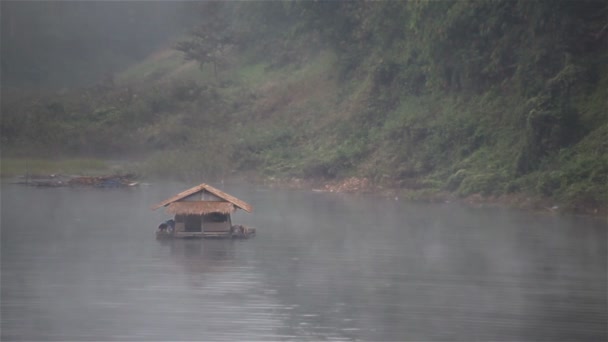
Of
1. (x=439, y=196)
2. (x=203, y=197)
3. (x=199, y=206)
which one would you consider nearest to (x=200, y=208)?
(x=199, y=206)

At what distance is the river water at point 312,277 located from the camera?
37.8 ft

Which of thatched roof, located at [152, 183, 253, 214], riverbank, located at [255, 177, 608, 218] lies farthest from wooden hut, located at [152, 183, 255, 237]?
riverbank, located at [255, 177, 608, 218]

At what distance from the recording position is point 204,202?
18.1 m

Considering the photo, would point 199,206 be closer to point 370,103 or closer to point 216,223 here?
point 216,223

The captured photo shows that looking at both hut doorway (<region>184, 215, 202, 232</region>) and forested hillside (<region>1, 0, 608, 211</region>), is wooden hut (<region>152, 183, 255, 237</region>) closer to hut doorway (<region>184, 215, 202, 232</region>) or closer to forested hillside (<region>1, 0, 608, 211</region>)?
hut doorway (<region>184, 215, 202, 232</region>)

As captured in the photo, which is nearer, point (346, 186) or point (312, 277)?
point (312, 277)

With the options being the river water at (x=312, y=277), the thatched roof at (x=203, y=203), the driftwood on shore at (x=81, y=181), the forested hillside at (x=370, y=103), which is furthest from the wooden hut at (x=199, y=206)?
the driftwood on shore at (x=81, y=181)

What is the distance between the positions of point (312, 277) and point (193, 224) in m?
4.67

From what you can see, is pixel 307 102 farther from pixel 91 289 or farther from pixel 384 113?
pixel 91 289

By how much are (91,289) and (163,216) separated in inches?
370

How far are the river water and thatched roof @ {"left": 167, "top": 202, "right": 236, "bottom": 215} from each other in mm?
633

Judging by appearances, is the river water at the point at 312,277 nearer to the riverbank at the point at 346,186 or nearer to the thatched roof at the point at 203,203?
the riverbank at the point at 346,186

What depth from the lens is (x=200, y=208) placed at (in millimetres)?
18078

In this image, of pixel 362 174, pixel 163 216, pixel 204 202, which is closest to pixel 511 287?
pixel 204 202
